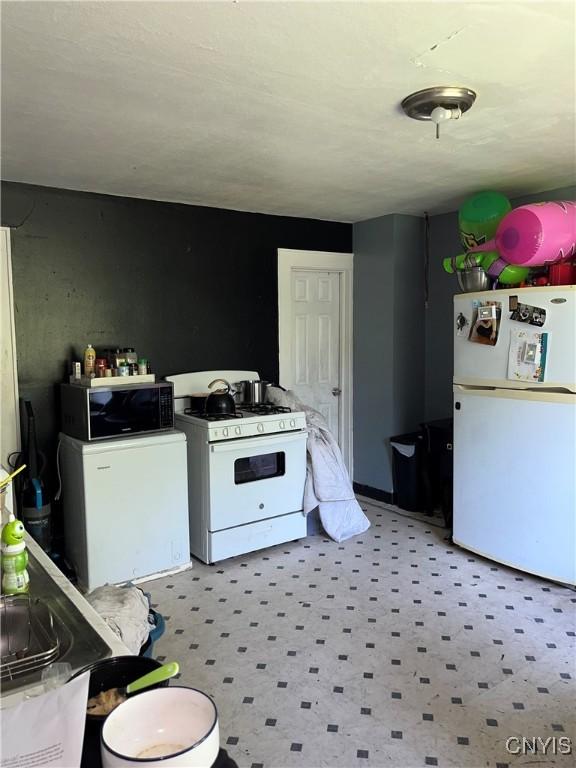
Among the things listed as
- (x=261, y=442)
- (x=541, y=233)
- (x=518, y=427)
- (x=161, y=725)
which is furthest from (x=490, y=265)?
(x=161, y=725)

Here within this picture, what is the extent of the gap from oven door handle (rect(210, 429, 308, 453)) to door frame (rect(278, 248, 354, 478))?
83 centimetres

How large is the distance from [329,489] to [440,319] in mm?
1713

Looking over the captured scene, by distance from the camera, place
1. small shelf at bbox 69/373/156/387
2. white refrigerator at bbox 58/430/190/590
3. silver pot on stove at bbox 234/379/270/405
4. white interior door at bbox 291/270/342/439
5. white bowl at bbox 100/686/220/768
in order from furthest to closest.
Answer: white interior door at bbox 291/270/342/439 < silver pot on stove at bbox 234/379/270/405 < small shelf at bbox 69/373/156/387 < white refrigerator at bbox 58/430/190/590 < white bowl at bbox 100/686/220/768

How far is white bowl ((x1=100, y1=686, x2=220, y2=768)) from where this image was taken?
2.89 feet

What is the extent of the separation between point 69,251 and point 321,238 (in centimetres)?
202

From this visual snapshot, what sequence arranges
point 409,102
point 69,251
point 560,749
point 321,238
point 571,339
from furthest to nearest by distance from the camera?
1. point 321,238
2. point 69,251
3. point 571,339
4. point 409,102
5. point 560,749

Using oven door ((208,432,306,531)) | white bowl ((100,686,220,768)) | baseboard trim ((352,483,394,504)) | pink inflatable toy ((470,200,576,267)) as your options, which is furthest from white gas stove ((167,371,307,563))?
white bowl ((100,686,220,768))

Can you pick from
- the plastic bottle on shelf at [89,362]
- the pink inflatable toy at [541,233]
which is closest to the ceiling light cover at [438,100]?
the pink inflatable toy at [541,233]

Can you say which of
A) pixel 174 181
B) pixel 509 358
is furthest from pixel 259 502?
pixel 174 181

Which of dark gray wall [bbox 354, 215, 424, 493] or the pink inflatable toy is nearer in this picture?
the pink inflatable toy

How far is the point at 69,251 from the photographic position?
366 cm

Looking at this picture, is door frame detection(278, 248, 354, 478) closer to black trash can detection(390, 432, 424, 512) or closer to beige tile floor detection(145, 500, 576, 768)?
black trash can detection(390, 432, 424, 512)

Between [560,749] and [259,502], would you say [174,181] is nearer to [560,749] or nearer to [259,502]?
[259,502]

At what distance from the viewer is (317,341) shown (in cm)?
492
